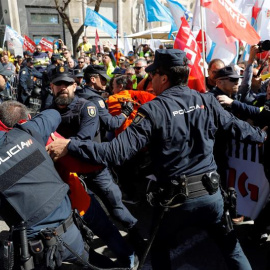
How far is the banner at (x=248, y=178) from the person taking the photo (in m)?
2.97

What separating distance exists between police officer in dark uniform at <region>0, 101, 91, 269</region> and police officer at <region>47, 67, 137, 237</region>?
79 centimetres

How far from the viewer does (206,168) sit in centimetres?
209

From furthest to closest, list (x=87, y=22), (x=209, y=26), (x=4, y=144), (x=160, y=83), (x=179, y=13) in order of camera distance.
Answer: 1. (x=87, y=22)
2. (x=179, y=13)
3. (x=209, y=26)
4. (x=160, y=83)
5. (x=4, y=144)

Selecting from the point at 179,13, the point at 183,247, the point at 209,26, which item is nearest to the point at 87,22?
the point at 179,13

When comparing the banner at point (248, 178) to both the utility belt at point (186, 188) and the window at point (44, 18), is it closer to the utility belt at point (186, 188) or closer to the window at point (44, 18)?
the utility belt at point (186, 188)

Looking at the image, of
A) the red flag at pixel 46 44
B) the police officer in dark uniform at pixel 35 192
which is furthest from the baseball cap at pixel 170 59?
the red flag at pixel 46 44

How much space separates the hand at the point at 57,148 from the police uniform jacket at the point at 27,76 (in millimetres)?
8426

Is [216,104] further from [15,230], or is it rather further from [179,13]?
[179,13]

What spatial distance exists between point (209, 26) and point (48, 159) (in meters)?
3.38

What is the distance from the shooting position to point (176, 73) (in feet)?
6.61

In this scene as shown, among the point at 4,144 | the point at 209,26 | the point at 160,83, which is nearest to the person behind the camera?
the point at 4,144

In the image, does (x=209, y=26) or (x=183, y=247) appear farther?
(x=209, y=26)

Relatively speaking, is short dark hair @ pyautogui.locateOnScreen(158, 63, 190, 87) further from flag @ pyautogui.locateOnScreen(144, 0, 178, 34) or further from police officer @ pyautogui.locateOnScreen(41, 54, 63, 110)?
flag @ pyautogui.locateOnScreen(144, 0, 178, 34)

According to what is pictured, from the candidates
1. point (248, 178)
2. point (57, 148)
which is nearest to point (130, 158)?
point (57, 148)
